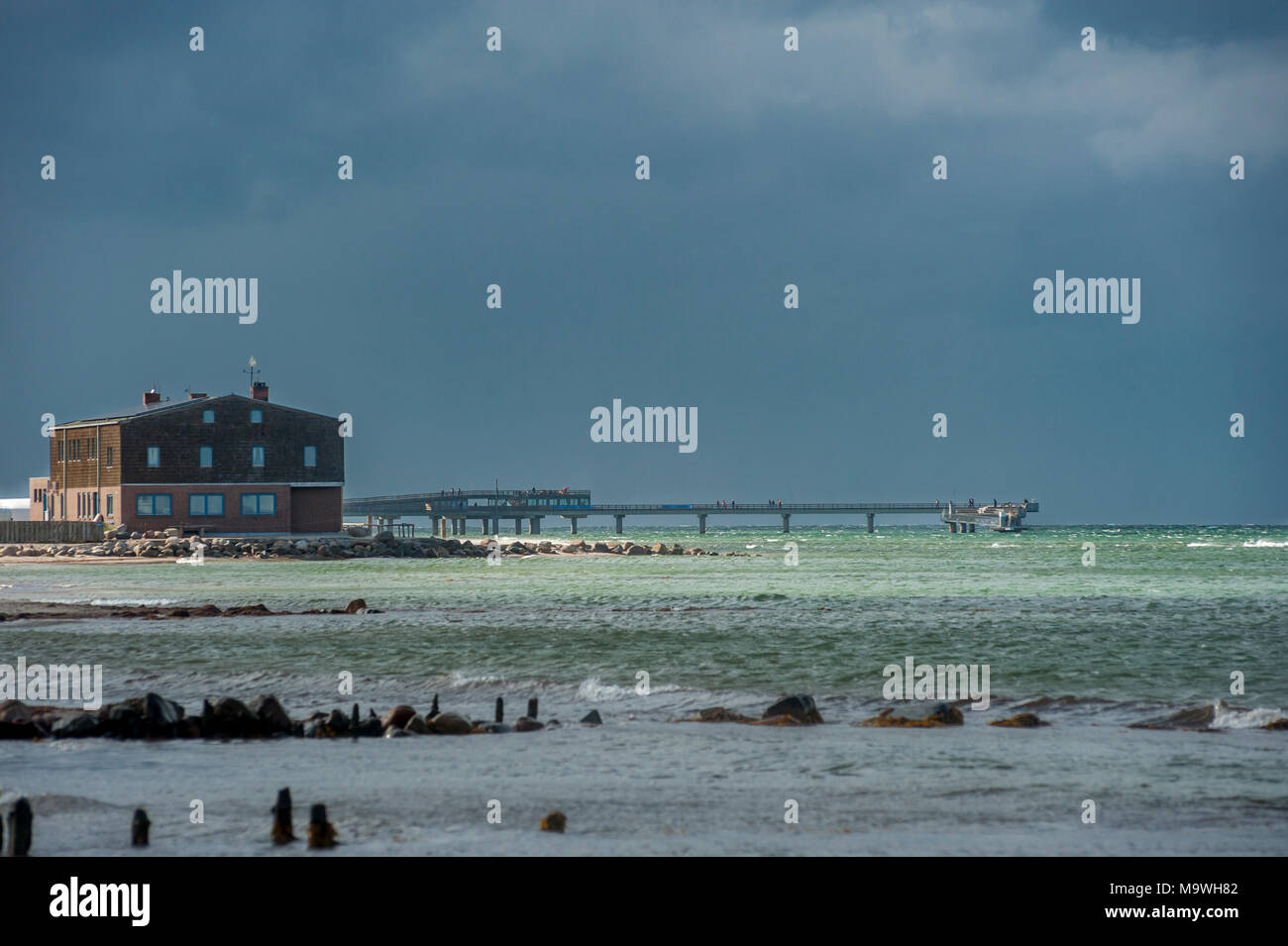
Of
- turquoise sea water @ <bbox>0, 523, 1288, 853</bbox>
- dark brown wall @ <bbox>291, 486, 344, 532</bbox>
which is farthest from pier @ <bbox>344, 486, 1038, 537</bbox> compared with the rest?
turquoise sea water @ <bbox>0, 523, 1288, 853</bbox>

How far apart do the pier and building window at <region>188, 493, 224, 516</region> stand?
67.5 m

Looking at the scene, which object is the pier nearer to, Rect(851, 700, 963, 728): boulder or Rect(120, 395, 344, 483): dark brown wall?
Rect(120, 395, 344, 483): dark brown wall

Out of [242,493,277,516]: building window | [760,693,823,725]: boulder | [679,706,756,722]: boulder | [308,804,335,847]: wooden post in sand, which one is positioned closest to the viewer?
[308,804,335,847]: wooden post in sand

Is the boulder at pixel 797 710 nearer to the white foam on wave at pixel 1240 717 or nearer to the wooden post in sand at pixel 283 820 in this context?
the white foam on wave at pixel 1240 717

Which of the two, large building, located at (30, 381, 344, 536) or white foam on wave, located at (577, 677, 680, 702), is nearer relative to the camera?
white foam on wave, located at (577, 677, 680, 702)

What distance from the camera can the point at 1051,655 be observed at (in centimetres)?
2433

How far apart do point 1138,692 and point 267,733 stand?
12824mm

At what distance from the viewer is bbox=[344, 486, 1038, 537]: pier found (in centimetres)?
15412

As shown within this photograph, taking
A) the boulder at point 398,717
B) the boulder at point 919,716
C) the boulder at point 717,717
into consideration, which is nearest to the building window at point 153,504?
the boulder at point 398,717

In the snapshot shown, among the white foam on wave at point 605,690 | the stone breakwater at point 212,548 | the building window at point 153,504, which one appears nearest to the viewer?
the white foam on wave at point 605,690

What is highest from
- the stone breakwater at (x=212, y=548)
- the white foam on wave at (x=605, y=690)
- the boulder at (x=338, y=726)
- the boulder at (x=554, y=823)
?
the stone breakwater at (x=212, y=548)

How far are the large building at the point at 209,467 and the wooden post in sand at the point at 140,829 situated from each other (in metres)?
61.7

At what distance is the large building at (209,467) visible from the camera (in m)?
68.5
